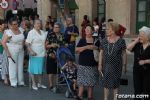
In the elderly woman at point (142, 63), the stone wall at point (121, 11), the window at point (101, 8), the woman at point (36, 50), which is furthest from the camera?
the window at point (101, 8)

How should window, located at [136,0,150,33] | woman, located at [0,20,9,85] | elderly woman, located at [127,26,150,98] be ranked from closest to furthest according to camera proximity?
1. elderly woman, located at [127,26,150,98]
2. woman, located at [0,20,9,85]
3. window, located at [136,0,150,33]

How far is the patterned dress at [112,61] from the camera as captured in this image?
9844 millimetres

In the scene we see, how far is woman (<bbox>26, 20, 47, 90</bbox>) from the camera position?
1293 cm

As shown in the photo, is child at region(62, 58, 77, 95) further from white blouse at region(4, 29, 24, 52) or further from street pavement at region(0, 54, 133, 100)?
white blouse at region(4, 29, 24, 52)

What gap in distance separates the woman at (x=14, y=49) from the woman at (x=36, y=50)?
58cm

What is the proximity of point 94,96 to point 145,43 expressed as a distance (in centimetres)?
324

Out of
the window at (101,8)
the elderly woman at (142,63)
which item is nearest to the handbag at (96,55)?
the elderly woman at (142,63)

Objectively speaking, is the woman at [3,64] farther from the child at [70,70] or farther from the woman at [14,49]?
the child at [70,70]

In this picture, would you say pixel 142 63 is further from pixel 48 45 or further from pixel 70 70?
pixel 48 45

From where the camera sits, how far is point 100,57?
1005cm

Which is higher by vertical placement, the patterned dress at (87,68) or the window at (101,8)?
the window at (101,8)

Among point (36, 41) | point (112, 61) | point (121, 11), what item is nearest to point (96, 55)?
point (112, 61)

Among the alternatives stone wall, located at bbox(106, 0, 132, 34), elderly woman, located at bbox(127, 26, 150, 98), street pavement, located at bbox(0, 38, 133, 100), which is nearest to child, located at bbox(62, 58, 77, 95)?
street pavement, located at bbox(0, 38, 133, 100)

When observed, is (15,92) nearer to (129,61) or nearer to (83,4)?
(129,61)
